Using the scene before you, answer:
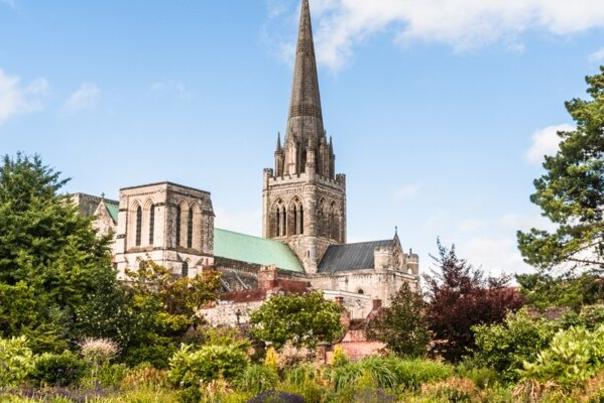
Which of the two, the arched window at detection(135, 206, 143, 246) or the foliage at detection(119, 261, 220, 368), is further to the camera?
the arched window at detection(135, 206, 143, 246)

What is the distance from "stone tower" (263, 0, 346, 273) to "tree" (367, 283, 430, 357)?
6535cm

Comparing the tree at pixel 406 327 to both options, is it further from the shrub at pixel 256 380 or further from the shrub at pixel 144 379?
the shrub at pixel 144 379

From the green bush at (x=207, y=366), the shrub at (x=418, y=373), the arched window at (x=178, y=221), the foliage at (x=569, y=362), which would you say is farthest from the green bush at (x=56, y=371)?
the arched window at (x=178, y=221)

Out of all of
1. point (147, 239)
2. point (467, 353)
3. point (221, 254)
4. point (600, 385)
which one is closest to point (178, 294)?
point (467, 353)

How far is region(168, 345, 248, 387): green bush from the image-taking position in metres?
26.0

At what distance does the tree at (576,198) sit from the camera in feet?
102

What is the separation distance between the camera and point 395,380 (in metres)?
24.9

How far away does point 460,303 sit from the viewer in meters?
31.0

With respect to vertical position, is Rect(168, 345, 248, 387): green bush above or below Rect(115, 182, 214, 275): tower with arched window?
below

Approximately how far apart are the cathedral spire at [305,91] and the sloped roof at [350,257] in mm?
12646

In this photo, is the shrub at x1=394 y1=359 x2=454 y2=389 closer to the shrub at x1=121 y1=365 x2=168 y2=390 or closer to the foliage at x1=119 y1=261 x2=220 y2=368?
the shrub at x1=121 y1=365 x2=168 y2=390

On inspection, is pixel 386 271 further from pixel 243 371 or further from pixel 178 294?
pixel 243 371

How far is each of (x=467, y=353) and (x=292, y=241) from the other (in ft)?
233

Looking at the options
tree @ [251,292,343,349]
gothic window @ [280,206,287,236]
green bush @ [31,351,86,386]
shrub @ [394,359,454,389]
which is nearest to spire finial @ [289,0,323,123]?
gothic window @ [280,206,287,236]
